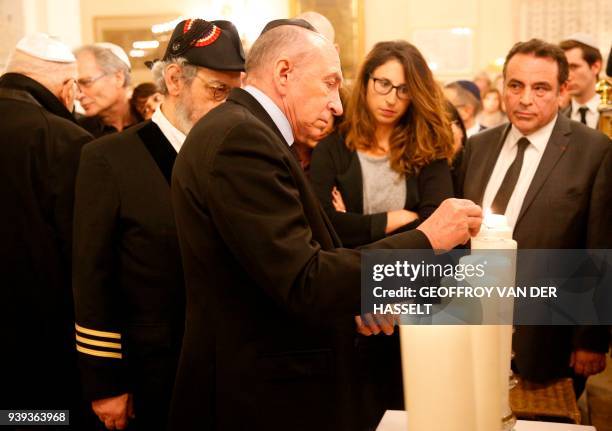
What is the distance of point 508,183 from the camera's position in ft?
8.16

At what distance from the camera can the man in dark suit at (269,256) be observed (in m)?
1.27

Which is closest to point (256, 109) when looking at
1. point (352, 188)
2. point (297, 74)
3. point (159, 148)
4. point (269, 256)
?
point (297, 74)

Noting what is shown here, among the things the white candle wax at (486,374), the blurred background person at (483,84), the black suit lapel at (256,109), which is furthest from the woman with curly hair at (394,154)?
the blurred background person at (483,84)

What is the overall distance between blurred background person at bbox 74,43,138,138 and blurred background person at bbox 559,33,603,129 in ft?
8.87

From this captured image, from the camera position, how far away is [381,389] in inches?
91.1

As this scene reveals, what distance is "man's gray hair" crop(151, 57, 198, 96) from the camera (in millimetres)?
1989

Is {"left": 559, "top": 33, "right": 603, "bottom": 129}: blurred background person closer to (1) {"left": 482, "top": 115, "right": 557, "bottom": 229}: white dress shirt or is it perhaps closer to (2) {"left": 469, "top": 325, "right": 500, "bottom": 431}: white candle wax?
(1) {"left": 482, "top": 115, "right": 557, "bottom": 229}: white dress shirt

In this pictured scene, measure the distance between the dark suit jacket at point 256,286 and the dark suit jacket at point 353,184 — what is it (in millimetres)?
965

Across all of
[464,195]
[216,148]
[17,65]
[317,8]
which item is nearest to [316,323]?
[216,148]

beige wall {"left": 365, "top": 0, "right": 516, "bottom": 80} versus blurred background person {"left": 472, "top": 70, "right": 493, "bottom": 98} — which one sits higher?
beige wall {"left": 365, "top": 0, "right": 516, "bottom": 80}

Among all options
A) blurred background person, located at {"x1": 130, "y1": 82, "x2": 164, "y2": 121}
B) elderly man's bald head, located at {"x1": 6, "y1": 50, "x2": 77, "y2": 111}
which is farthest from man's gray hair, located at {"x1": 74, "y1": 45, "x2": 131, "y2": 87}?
elderly man's bald head, located at {"x1": 6, "y1": 50, "x2": 77, "y2": 111}

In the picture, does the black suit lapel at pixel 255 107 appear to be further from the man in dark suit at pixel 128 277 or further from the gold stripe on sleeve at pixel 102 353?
the gold stripe on sleeve at pixel 102 353

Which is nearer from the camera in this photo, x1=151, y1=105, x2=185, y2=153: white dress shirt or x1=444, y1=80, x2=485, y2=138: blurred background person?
x1=151, y1=105, x2=185, y2=153: white dress shirt

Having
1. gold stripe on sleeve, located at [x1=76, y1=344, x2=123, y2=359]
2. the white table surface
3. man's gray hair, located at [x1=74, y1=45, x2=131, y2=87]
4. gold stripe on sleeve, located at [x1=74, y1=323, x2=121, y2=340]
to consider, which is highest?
man's gray hair, located at [x1=74, y1=45, x2=131, y2=87]
